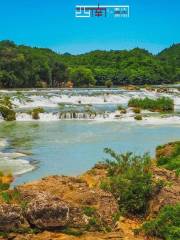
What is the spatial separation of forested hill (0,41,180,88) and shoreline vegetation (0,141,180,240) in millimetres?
78000

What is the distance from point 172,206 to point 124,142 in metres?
17.2

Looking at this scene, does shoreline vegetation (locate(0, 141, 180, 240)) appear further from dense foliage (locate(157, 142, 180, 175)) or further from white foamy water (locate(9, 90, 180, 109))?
white foamy water (locate(9, 90, 180, 109))

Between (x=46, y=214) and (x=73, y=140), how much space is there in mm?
19662

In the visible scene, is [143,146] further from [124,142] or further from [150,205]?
[150,205]

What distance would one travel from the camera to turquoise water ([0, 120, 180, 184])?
67.9ft

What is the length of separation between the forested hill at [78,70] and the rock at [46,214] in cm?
8057

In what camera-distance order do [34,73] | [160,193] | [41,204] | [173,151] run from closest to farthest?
[41,204] → [160,193] → [173,151] → [34,73]

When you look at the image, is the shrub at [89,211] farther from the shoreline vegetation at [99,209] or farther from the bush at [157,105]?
the bush at [157,105]

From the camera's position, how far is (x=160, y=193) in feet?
36.6

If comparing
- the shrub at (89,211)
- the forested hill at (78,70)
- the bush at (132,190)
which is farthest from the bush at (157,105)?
the forested hill at (78,70)

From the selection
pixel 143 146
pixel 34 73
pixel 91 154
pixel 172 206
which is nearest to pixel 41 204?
pixel 172 206

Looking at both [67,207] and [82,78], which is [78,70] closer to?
[82,78]

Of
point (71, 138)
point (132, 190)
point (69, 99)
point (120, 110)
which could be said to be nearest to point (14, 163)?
point (71, 138)

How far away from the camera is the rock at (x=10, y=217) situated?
28.1 ft
